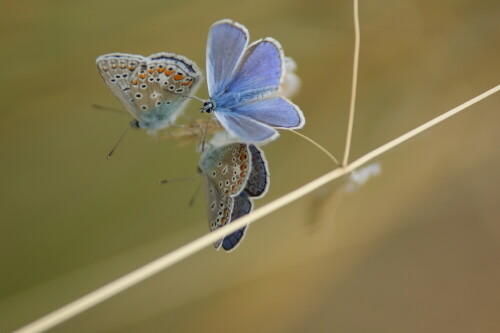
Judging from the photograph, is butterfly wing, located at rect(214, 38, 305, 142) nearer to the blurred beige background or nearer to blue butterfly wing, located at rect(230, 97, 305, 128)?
blue butterfly wing, located at rect(230, 97, 305, 128)

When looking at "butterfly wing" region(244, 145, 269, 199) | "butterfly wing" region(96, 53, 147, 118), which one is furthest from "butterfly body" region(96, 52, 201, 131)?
"butterfly wing" region(244, 145, 269, 199)

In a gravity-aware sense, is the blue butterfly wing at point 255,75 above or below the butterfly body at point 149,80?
below

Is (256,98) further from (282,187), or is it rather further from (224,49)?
(282,187)

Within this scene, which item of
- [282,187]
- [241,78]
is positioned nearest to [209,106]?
[241,78]

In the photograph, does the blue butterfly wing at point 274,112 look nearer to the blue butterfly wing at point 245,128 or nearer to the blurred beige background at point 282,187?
the blue butterfly wing at point 245,128

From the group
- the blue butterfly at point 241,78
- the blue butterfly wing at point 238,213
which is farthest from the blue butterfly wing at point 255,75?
the blue butterfly wing at point 238,213

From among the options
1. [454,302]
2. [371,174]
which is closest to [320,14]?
[371,174]
